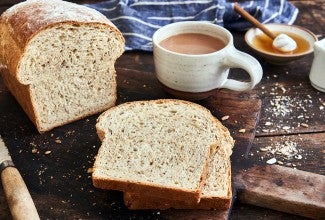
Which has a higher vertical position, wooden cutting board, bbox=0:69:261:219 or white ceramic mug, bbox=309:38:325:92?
white ceramic mug, bbox=309:38:325:92

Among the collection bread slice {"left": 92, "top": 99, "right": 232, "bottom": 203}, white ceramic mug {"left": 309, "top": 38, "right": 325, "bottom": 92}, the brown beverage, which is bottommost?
bread slice {"left": 92, "top": 99, "right": 232, "bottom": 203}

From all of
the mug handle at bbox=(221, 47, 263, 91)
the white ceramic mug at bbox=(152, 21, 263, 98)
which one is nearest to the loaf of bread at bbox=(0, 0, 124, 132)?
the white ceramic mug at bbox=(152, 21, 263, 98)

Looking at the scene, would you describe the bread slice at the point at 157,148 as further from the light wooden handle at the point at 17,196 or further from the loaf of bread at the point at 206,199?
the light wooden handle at the point at 17,196

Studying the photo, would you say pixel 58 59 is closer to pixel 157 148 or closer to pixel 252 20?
pixel 157 148

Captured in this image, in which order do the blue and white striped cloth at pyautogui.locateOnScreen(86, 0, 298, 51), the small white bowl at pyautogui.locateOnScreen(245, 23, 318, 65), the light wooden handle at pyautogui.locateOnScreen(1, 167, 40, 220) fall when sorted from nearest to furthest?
1. the light wooden handle at pyautogui.locateOnScreen(1, 167, 40, 220)
2. the small white bowl at pyautogui.locateOnScreen(245, 23, 318, 65)
3. the blue and white striped cloth at pyautogui.locateOnScreen(86, 0, 298, 51)

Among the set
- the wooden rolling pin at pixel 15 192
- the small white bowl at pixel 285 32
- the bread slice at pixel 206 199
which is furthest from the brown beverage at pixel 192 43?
the wooden rolling pin at pixel 15 192

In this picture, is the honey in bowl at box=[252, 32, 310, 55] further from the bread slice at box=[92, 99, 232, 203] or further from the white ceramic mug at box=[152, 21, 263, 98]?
the bread slice at box=[92, 99, 232, 203]

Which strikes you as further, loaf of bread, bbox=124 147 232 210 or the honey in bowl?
the honey in bowl
